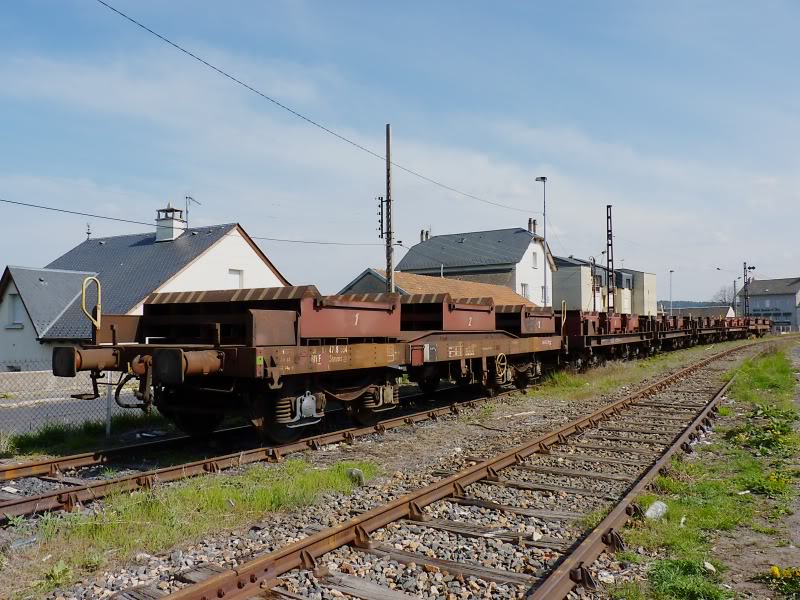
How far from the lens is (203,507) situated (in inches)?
219

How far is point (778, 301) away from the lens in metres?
120

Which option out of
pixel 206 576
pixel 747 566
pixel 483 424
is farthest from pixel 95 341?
pixel 747 566

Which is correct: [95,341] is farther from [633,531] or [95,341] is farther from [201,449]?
[633,531]

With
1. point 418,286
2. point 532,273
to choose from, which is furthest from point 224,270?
point 532,273

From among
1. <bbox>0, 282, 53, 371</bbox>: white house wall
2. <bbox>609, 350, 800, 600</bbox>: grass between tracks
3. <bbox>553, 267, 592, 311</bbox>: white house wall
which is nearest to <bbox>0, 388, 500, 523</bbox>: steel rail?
<bbox>609, 350, 800, 600</bbox>: grass between tracks

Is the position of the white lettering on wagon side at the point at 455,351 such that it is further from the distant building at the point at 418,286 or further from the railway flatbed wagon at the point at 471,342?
the distant building at the point at 418,286

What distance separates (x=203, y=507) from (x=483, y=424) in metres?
5.93

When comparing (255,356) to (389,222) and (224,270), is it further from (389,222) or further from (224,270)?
(224,270)

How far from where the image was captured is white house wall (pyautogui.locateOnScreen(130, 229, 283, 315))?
26734mm

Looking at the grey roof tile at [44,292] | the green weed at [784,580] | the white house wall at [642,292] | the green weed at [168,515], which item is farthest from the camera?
the white house wall at [642,292]

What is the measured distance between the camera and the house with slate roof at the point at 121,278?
84.2 ft

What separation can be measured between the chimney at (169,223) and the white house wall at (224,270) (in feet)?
8.86

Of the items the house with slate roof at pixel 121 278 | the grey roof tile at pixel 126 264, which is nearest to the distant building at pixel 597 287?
the house with slate roof at pixel 121 278

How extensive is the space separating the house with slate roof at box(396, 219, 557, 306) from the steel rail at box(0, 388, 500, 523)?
37993 mm
